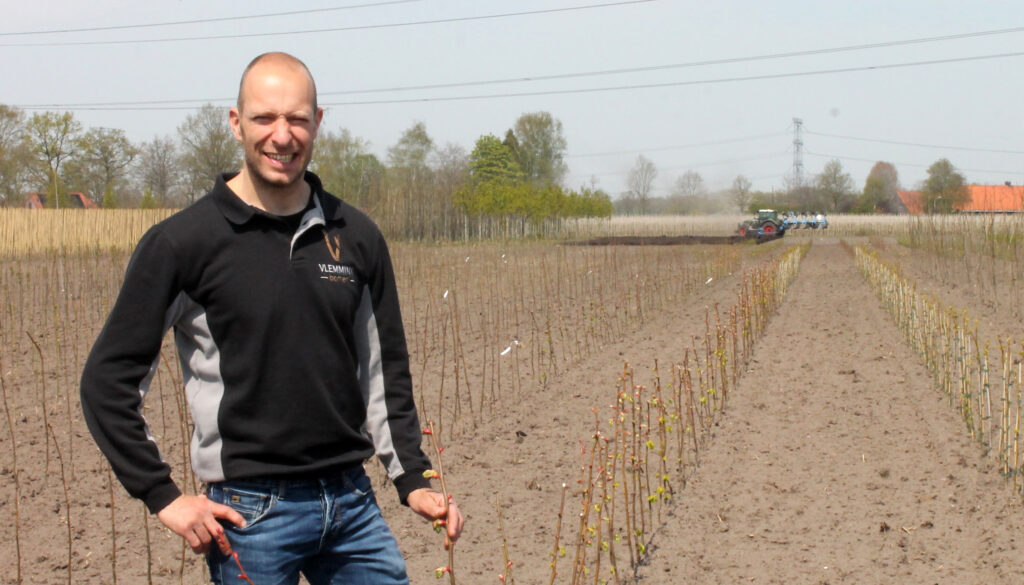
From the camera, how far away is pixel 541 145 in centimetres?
7194

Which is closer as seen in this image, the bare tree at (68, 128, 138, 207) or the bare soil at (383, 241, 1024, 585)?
the bare soil at (383, 241, 1024, 585)

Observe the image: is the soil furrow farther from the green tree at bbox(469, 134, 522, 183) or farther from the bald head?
the green tree at bbox(469, 134, 522, 183)

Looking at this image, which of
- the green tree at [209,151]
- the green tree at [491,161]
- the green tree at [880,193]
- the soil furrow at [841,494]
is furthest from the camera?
the green tree at [880,193]

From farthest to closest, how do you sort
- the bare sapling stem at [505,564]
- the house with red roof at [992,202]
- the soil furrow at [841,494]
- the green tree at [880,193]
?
the green tree at [880,193] < the house with red roof at [992,202] < the soil furrow at [841,494] < the bare sapling stem at [505,564]

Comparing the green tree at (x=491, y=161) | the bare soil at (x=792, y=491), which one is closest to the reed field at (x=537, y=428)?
the bare soil at (x=792, y=491)

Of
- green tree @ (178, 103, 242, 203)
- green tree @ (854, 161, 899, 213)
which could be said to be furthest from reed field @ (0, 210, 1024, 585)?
green tree @ (854, 161, 899, 213)

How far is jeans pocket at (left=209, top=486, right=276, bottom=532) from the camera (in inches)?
67.3

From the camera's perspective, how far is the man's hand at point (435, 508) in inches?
72.9

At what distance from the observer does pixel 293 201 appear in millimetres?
1813

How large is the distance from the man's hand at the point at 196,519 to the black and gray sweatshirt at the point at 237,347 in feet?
0.10

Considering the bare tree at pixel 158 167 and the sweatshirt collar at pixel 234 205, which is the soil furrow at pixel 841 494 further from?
the bare tree at pixel 158 167

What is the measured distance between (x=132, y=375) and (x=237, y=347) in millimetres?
176

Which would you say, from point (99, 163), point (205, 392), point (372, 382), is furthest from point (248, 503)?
point (99, 163)

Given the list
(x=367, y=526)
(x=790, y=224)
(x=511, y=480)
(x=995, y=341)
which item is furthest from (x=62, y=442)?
(x=790, y=224)
